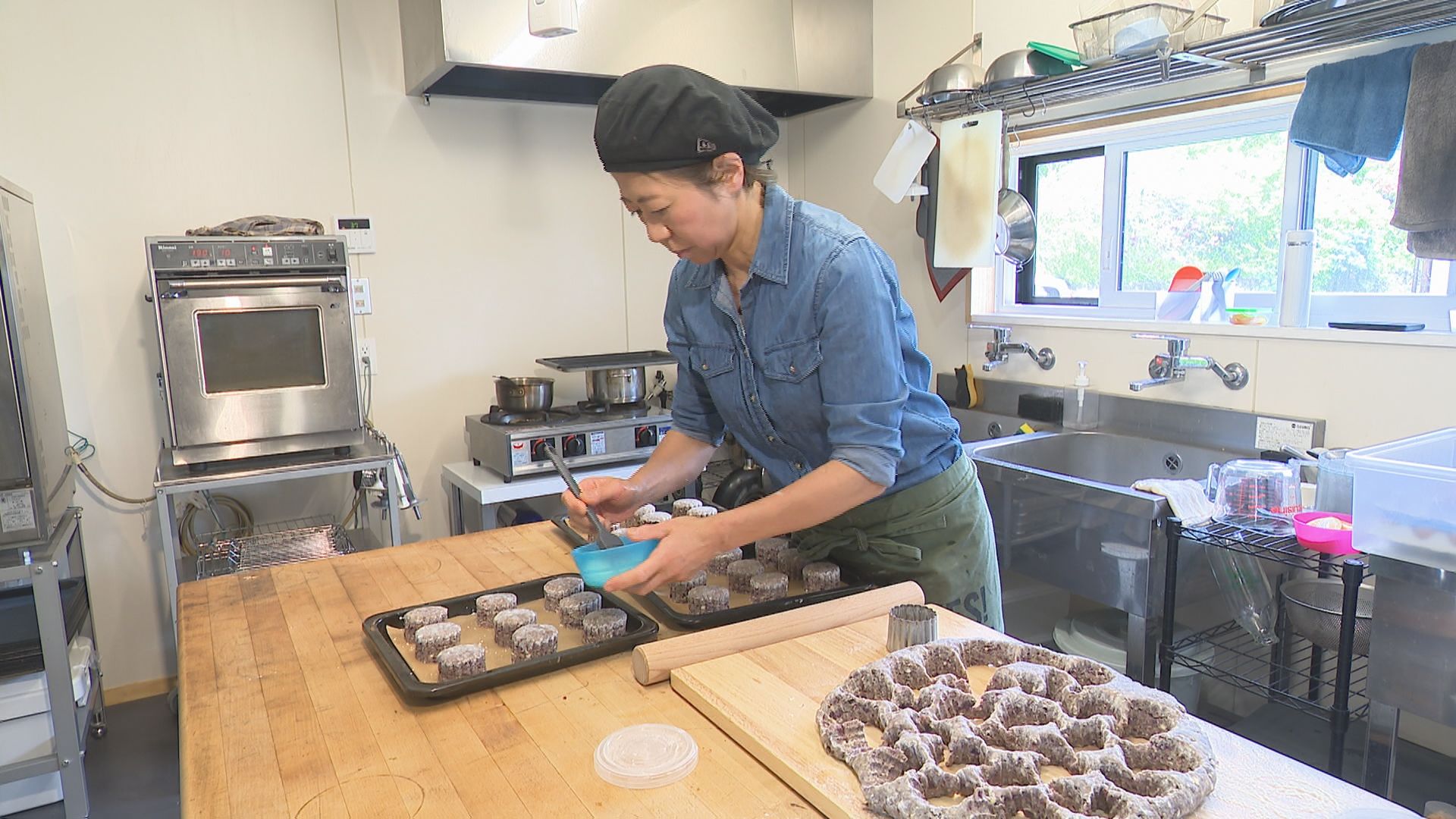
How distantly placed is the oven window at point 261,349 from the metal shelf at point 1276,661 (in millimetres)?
2290

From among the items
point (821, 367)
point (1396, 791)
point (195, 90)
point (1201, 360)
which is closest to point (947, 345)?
point (1201, 360)

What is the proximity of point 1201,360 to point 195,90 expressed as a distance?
2.95 metres

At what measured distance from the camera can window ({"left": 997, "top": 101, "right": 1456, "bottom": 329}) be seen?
2.09 metres

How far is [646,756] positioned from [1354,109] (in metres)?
1.98

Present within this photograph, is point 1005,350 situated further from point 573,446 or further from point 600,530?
point 600,530

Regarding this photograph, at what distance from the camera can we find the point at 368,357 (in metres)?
2.97

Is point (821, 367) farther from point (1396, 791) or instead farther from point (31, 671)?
point (31, 671)

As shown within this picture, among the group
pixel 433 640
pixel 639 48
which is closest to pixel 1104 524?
pixel 433 640

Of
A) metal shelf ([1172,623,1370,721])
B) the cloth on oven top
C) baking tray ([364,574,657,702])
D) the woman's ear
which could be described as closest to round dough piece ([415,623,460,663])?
baking tray ([364,574,657,702])

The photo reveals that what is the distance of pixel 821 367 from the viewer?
1228 mm

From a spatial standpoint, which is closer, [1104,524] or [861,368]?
[861,368]

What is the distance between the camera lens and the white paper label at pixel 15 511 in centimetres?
208

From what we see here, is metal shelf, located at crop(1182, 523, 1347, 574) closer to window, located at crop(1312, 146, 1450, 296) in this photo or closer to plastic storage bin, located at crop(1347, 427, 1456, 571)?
plastic storage bin, located at crop(1347, 427, 1456, 571)

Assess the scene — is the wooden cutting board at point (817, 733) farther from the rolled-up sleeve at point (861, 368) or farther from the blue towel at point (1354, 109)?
the blue towel at point (1354, 109)
